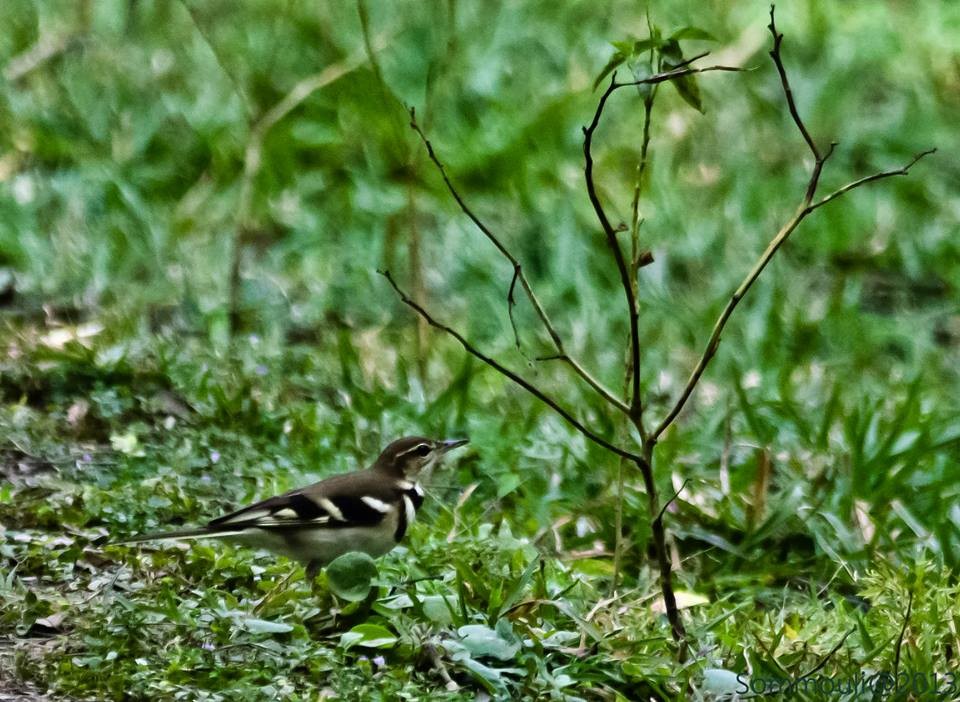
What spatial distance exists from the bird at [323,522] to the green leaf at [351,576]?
1.16 feet

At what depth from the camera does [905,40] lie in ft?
31.9

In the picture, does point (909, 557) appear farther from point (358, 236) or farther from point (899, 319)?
point (358, 236)

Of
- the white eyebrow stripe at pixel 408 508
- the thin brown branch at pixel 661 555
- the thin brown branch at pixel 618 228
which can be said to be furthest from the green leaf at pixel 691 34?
the white eyebrow stripe at pixel 408 508

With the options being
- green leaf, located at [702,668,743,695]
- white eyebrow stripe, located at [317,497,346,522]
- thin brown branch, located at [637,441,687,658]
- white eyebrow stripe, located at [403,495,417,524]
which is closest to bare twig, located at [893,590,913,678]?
green leaf, located at [702,668,743,695]

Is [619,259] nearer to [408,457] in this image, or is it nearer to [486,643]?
[486,643]

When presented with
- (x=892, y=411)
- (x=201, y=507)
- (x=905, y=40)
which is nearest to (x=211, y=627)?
(x=201, y=507)

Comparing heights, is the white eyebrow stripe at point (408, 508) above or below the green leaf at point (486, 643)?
above

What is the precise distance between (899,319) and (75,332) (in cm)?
392

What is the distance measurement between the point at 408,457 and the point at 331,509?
2.19ft

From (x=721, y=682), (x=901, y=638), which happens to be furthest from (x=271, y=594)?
(x=901, y=638)

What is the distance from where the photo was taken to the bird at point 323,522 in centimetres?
427

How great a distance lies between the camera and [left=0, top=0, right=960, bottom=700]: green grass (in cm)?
397

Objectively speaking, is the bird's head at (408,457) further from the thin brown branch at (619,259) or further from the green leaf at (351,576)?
the thin brown branch at (619,259)

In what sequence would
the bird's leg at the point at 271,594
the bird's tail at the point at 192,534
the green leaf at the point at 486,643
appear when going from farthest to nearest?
the bird's tail at the point at 192,534 → the bird's leg at the point at 271,594 → the green leaf at the point at 486,643
